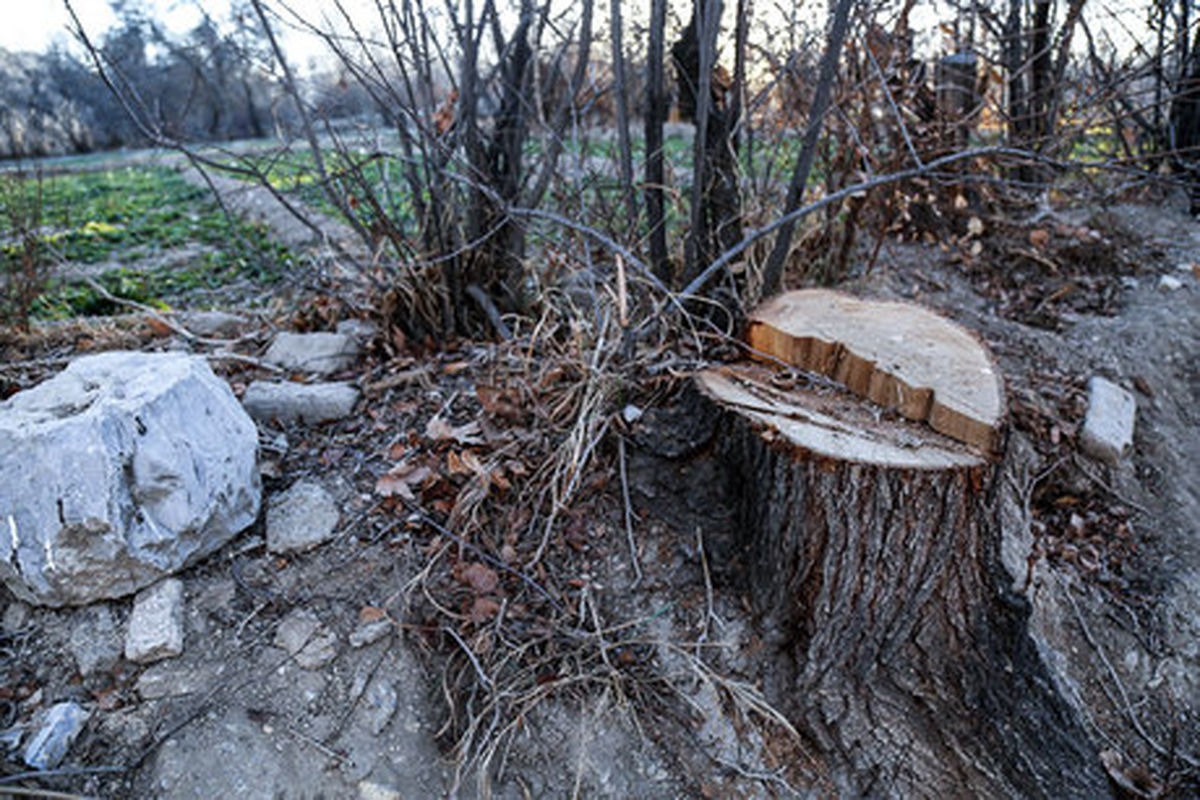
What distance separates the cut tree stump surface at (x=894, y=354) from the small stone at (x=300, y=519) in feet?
4.42

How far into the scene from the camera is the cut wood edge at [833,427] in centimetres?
167

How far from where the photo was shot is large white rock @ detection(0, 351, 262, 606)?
1620 millimetres

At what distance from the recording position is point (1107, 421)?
2732 mm

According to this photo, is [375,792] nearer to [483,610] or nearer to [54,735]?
[483,610]

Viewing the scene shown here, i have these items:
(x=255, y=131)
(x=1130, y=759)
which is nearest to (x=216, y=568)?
(x=1130, y=759)

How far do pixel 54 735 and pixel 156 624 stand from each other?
27 centimetres

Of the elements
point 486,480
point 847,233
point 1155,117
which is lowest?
point 486,480

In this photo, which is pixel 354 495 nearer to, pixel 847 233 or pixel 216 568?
pixel 216 568

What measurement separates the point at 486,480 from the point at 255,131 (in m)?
23.9

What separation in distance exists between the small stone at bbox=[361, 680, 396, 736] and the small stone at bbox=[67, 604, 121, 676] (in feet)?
1.90

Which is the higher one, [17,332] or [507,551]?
[17,332]

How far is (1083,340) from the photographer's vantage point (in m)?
3.24

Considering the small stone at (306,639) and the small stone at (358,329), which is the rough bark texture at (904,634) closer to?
the small stone at (306,639)

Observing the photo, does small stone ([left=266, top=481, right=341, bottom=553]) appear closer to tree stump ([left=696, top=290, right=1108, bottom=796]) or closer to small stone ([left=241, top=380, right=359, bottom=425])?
small stone ([left=241, top=380, right=359, bottom=425])
